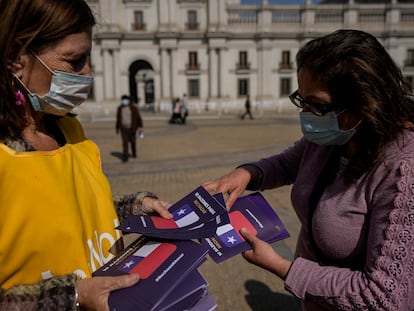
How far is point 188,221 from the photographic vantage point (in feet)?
5.41

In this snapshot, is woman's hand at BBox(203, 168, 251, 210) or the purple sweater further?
woman's hand at BBox(203, 168, 251, 210)

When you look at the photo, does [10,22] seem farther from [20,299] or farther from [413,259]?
[413,259]

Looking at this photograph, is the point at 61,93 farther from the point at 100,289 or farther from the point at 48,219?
the point at 100,289

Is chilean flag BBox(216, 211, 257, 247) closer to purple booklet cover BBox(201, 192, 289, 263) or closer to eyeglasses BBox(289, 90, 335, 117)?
purple booklet cover BBox(201, 192, 289, 263)

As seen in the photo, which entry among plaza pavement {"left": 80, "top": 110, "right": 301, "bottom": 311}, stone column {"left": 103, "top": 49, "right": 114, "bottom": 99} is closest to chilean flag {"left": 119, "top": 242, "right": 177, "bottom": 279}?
plaza pavement {"left": 80, "top": 110, "right": 301, "bottom": 311}

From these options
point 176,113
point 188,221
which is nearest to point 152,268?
point 188,221

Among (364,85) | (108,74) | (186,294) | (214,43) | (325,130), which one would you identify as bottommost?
(186,294)

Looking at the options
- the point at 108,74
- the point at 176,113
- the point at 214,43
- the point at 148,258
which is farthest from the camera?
the point at 214,43

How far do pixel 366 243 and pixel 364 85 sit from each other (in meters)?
0.65

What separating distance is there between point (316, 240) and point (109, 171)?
8.24 meters

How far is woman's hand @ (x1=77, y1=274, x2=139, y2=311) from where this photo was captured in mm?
1228

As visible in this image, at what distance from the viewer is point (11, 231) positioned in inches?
52.2

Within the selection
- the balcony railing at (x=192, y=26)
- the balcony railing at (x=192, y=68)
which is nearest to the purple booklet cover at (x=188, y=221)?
the balcony railing at (x=192, y=68)

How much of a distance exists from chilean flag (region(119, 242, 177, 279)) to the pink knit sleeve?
0.63 m
